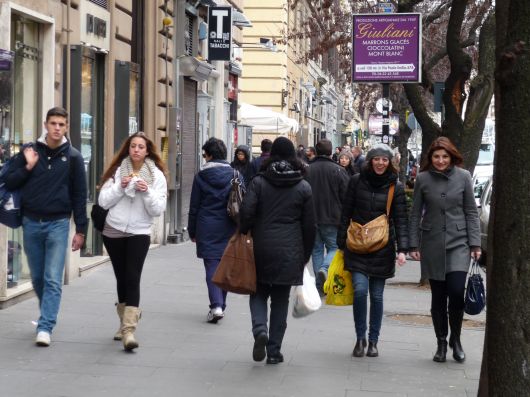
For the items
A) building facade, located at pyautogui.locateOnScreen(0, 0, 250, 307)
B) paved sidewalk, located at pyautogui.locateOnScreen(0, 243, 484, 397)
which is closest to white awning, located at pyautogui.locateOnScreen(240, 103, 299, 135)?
building facade, located at pyautogui.locateOnScreen(0, 0, 250, 307)

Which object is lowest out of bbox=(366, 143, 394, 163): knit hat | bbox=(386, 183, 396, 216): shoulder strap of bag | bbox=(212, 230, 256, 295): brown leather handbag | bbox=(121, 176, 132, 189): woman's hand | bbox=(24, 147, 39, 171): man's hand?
bbox=(212, 230, 256, 295): brown leather handbag

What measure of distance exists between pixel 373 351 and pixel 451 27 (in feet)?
22.6

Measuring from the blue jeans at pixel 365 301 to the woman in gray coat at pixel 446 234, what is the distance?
44cm

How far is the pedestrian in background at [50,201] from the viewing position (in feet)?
29.4

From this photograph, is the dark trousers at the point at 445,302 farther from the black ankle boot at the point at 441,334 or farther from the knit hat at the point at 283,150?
the knit hat at the point at 283,150

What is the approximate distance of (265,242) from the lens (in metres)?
8.49

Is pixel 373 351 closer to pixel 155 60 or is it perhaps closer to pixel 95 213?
pixel 95 213

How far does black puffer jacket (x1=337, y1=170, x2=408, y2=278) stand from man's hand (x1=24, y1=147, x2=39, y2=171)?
2627 mm

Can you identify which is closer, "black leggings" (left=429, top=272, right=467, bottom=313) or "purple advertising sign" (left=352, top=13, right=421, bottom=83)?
"black leggings" (left=429, top=272, right=467, bottom=313)

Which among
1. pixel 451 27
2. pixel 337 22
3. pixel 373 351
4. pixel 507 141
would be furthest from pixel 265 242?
pixel 337 22

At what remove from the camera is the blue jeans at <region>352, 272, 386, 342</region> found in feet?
29.4

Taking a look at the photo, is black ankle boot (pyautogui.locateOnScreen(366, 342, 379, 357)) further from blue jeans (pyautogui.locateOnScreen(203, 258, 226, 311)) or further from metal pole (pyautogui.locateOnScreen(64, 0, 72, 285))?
metal pole (pyautogui.locateOnScreen(64, 0, 72, 285))

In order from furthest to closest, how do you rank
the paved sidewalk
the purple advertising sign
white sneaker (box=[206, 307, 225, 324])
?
the purple advertising sign, white sneaker (box=[206, 307, 225, 324]), the paved sidewalk

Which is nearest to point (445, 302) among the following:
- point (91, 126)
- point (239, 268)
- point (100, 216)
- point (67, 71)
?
point (239, 268)
